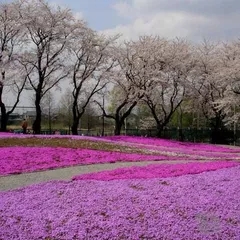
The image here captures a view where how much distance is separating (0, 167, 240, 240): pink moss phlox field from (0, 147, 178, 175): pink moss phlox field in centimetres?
553

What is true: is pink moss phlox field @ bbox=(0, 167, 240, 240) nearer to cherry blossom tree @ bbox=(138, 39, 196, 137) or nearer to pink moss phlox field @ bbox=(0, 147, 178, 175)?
pink moss phlox field @ bbox=(0, 147, 178, 175)

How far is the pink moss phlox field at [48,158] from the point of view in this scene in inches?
701

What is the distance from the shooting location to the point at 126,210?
32.0 feet

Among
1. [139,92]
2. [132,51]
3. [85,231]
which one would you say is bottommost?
[85,231]

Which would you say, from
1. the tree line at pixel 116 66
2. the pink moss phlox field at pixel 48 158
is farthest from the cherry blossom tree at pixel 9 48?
the pink moss phlox field at pixel 48 158

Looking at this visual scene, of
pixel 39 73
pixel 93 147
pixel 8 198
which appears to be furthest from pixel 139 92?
pixel 8 198

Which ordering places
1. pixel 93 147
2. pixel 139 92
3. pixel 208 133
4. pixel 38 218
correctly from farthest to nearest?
pixel 208 133, pixel 139 92, pixel 93 147, pixel 38 218

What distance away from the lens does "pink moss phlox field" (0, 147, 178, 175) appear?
1781cm

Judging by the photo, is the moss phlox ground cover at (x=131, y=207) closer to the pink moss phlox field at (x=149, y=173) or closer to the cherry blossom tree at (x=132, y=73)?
the pink moss phlox field at (x=149, y=173)

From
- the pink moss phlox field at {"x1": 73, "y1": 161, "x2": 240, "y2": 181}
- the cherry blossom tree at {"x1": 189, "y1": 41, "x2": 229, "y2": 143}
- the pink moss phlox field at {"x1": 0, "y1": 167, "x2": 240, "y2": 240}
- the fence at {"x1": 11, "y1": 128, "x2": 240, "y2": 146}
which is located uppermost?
the cherry blossom tree at {"x1": 189, "y1": 41, "x2": 229, "y2": 143}

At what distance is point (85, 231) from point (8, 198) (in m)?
3.28

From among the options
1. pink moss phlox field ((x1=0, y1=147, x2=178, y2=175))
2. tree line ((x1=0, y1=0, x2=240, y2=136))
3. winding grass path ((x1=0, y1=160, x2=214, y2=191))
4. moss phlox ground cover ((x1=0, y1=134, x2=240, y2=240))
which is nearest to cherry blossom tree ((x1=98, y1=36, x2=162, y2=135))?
tree line ((x1=0, y1=0, x2=240, y2=136))

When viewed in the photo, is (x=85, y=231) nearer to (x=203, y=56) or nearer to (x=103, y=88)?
(x=103, y=88)

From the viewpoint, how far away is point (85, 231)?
28.9ft
